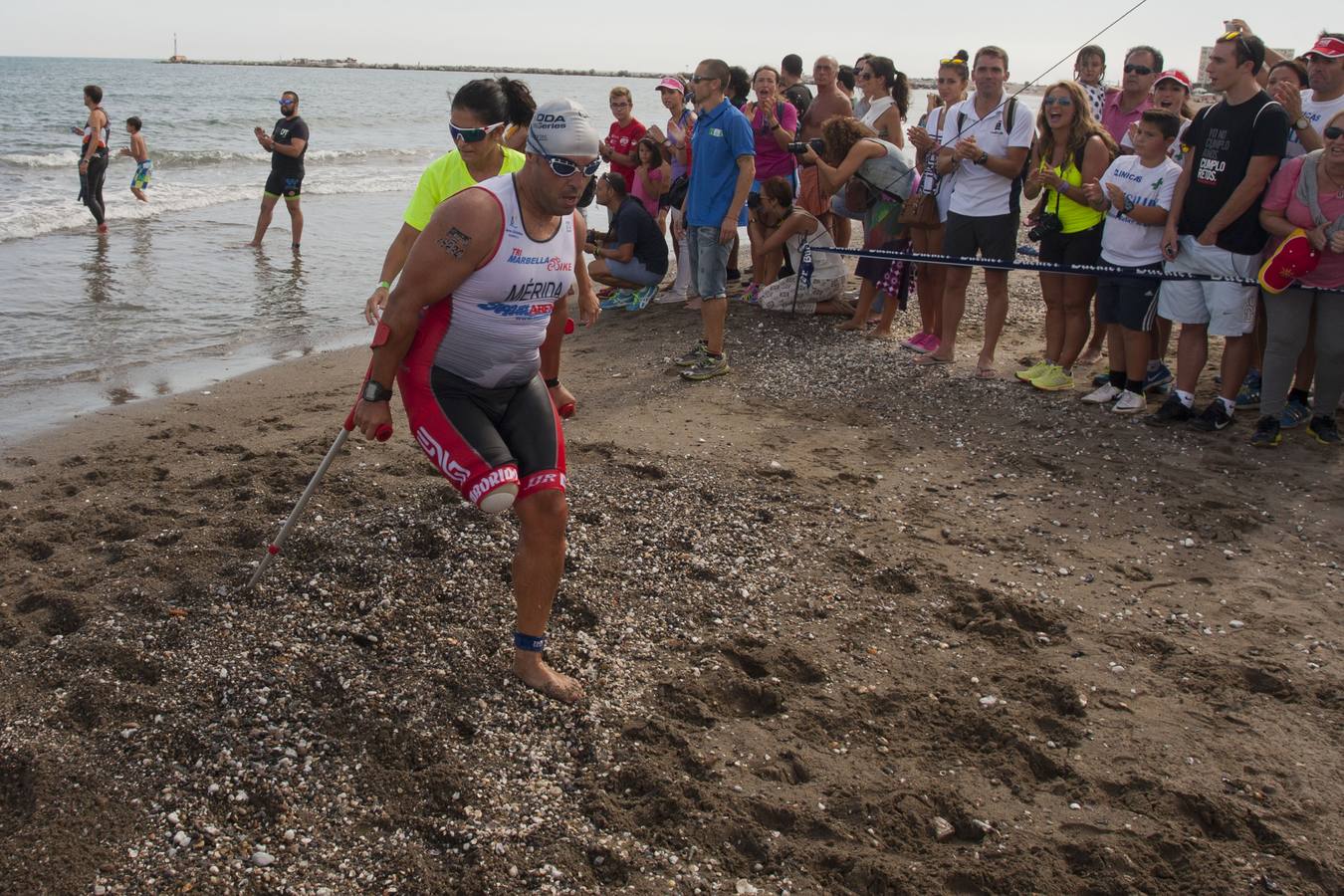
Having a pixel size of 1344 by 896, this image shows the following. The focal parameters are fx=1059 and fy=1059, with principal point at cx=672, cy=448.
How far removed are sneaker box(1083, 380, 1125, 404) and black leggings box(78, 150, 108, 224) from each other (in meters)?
12.2

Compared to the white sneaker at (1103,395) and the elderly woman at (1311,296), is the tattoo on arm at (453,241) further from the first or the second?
the white sneaker at (1103,395)

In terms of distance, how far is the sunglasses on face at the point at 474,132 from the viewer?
15.7 ft

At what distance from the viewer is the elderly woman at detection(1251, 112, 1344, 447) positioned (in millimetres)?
5887

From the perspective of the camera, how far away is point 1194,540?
5246 mm

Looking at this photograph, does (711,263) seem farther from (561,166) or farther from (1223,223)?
(561,166)

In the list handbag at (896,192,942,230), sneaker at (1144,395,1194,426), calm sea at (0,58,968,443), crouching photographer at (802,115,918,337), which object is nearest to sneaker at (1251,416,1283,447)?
sneaker at (1144,395,1194,426)

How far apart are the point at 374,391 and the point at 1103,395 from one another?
5.22m

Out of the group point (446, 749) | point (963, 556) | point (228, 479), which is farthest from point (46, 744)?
point (963, 556)

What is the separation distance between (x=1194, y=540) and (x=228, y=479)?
4977mm

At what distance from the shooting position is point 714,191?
7832 millimetres

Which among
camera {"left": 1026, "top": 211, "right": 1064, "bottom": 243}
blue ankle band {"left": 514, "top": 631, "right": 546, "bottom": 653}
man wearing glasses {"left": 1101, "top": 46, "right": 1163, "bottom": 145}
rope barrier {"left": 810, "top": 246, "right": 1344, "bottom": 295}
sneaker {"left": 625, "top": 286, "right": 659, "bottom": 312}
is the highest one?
man wearing glasses {"left": 1101, "top": 46, "right": 1163, "bottom": 145}

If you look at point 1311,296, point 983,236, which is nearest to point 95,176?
point 983,236

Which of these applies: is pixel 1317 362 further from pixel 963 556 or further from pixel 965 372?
pixel 963 556

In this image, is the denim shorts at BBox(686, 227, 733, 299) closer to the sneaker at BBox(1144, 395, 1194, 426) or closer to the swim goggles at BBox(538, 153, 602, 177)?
the sneaker at BBox(1144, 395, 1194, 426)
